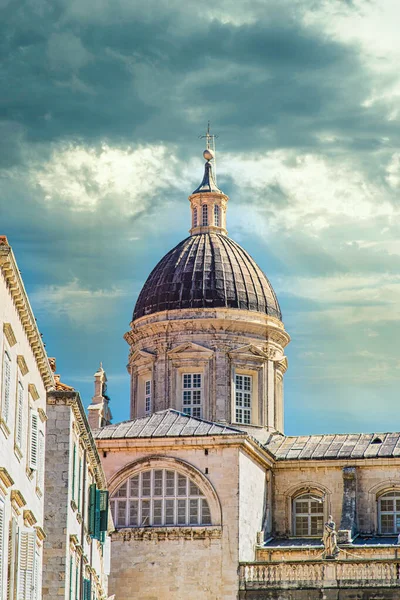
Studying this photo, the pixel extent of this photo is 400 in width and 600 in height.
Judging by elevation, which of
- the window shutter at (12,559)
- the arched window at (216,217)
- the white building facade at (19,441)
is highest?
the arched window at (216,217)

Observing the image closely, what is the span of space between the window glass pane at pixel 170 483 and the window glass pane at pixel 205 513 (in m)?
1.32

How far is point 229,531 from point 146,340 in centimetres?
1329

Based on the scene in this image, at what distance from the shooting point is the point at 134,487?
5375 cm

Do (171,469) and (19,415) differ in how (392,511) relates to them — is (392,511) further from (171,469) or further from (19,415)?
(19,415)

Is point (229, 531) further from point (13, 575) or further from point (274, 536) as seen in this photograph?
point (13, 575)

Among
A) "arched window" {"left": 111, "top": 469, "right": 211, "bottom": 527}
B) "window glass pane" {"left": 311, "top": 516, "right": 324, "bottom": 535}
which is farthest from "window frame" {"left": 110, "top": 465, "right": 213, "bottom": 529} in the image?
"window glass pane" {"left": 311, "top": 516, "right": 324, "bottom": 535}

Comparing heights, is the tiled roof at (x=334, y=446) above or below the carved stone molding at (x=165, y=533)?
above

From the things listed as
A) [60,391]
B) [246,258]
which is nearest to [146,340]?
[246,258]

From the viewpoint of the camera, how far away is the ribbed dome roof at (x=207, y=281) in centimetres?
6194

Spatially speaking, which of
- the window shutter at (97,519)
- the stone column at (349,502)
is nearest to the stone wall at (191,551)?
the stone column at (349,502)

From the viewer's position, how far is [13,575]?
24.4 m

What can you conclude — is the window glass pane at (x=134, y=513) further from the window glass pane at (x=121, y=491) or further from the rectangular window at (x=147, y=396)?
the rectangular window at (x=147, y=396)

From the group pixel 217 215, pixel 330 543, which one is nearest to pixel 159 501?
pixel 330 543

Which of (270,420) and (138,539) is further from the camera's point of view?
(270,420)
